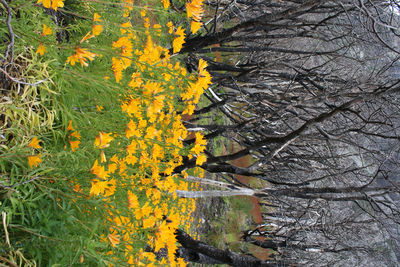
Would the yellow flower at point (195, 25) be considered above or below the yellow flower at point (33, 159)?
above

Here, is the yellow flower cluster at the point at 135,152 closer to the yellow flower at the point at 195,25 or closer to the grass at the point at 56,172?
the grass at the point at 56,172

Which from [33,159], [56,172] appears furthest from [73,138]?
[33,159]

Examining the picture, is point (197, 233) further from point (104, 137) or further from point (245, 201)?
point (104, 137)

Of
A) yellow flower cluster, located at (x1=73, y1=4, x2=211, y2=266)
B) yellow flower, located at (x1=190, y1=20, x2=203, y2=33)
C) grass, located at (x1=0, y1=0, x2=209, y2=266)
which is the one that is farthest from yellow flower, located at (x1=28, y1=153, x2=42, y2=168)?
yellow flower, located at (x1=190, y1=20, x2=203, y2=33)

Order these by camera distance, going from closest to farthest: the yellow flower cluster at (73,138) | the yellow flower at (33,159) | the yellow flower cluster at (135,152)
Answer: the yellow flower at (33,159) < the yellow flower cluster at (135,152) < the yellow flower cluster at (73,138)

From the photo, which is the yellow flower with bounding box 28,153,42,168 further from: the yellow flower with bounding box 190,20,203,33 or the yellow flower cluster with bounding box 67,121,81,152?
the yellow flower with bounding box 190,20,203,33

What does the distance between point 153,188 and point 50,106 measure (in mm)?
954

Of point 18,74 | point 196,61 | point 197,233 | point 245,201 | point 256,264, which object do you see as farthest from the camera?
point 245,201

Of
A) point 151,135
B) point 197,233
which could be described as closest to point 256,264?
point 151,135

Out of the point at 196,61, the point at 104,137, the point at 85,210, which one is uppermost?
the point at 196,61

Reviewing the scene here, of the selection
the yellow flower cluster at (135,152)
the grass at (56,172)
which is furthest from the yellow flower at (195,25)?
the grass at (56,172)

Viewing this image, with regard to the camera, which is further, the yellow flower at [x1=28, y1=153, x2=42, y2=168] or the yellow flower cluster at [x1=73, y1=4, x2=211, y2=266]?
the yellow flower cluster at [x1=73, y1=4, x2=211, y2=266]

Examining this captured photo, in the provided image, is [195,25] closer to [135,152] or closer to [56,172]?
[135,152]

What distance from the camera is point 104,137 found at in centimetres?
158
